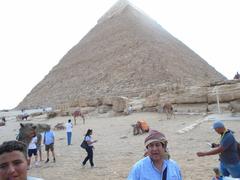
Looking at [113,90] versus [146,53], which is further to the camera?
[146,53]

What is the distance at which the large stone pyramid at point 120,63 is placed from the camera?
251 feet

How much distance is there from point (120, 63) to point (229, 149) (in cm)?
8342

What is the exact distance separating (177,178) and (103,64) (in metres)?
90.4

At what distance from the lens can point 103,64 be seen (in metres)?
92.9

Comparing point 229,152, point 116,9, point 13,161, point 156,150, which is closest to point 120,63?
point 116,9

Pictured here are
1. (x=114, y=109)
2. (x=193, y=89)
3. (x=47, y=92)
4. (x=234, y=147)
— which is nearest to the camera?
(x=234, y=147)

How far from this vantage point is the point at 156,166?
9.42 feet

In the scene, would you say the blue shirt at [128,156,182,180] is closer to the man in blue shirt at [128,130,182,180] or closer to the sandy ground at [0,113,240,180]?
the man in blue shirt at [128,130,182,180]

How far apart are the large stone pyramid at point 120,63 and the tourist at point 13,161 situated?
205 ft

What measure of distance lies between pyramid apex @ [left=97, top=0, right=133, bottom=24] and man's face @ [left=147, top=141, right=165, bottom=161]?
11285cm

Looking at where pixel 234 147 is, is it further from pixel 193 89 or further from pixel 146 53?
pixel 146 53

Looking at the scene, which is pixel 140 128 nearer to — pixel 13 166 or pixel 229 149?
pixel 229 149

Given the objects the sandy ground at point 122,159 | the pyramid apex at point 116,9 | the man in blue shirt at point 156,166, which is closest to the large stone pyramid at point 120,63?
the pyramid apex at point 116,9

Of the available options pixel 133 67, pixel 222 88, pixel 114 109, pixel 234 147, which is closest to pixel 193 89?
pixel 222 88
